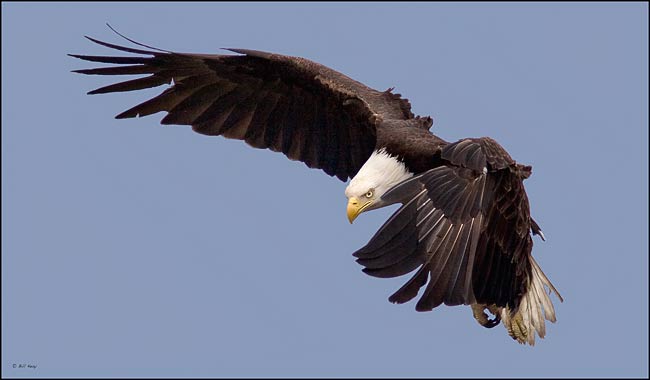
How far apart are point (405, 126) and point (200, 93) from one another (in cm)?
231

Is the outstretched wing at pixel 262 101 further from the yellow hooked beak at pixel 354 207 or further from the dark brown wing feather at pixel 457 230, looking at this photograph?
the dark brown wing feather at pixel 457 230

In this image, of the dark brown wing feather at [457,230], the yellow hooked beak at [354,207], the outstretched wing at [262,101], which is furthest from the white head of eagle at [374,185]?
the outstretched wing at [262,101]

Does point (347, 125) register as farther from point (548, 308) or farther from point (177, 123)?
point (548, 308)

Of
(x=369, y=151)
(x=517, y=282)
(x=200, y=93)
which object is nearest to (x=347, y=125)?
(x=369, y=151)

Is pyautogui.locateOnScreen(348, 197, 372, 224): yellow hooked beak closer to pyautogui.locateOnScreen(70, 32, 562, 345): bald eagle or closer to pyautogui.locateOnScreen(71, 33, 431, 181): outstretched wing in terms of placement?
pyautogui.locateOnScreen(70, 32, 562, 345): bald eagle

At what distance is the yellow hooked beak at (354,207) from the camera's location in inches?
449

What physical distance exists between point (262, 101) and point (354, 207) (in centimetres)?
224

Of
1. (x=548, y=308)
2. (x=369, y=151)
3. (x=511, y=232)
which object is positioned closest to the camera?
(x=511, y=232)

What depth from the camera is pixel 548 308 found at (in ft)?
39.0

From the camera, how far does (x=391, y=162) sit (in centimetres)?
1159

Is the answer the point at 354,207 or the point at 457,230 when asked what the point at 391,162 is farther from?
the point at 457,230

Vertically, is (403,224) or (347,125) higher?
(347,125)

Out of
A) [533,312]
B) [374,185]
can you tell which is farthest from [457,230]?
[533,312]

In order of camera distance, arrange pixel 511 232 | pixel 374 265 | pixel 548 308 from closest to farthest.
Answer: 1. pixel 374 265
2. pixel 511 232
3. pixel 548 308
